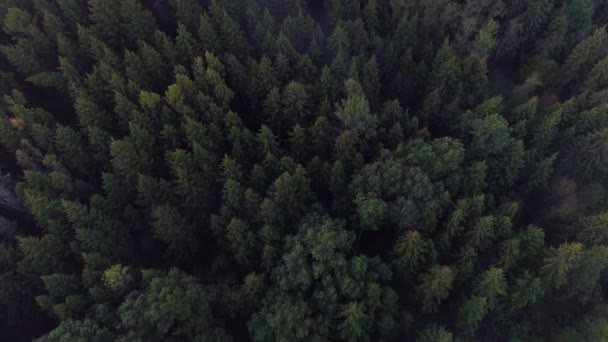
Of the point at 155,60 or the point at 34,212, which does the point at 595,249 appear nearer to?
the point at 155,60

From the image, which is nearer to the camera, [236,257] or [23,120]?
[236,257]

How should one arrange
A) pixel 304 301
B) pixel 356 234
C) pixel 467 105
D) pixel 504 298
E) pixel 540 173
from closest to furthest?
pixel 304 301 → pixel 504 298 → pixel 356 234 → pixel 540 173 → pixel 467 105

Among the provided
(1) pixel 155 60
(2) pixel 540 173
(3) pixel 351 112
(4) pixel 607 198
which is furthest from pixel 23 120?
(4) pixel 607 198

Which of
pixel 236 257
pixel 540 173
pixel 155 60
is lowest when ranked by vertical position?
pixel 236 257

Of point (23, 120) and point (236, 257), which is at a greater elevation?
point (23, 120)

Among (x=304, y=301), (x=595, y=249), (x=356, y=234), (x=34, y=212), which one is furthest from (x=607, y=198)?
(x=34, y=212)

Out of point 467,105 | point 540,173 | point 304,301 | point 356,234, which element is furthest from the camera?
point 467,105
